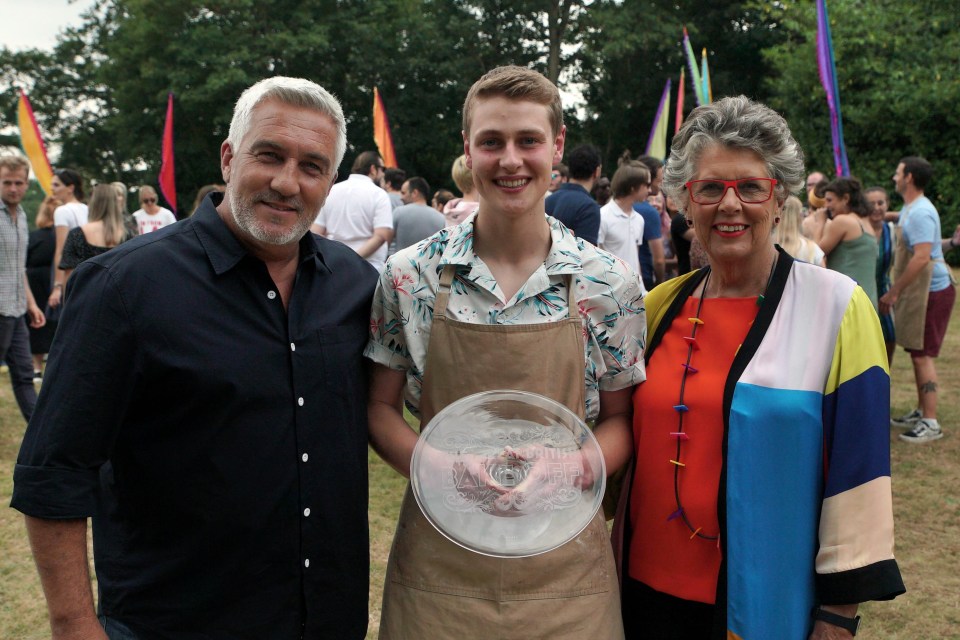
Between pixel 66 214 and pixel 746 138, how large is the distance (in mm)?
6292

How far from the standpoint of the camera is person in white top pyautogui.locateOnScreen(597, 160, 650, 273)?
6074 mm

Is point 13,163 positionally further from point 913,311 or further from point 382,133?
point 382,133

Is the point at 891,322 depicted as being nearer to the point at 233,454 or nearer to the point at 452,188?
the point at 233,454

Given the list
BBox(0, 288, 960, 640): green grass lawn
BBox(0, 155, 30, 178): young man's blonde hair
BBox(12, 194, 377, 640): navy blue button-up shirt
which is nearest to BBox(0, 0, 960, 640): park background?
BBox(0, 288, 960, 640): green grass lawn

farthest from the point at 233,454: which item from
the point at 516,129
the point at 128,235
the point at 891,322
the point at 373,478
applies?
the point at 891,322

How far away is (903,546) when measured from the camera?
13.2ft

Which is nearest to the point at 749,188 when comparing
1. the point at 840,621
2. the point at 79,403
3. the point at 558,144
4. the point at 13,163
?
the point at 558,144

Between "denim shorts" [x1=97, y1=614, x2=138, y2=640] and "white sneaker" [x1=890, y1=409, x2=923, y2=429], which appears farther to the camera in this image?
"white sneaker" [x1=890, y1=409, x2=923, y2=429]

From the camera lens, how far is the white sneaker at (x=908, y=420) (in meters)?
6.07

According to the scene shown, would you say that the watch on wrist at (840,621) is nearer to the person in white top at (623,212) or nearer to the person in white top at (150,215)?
the person in white top at (623,212)

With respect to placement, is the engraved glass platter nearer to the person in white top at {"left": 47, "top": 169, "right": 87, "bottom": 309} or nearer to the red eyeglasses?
the red eyeglasses

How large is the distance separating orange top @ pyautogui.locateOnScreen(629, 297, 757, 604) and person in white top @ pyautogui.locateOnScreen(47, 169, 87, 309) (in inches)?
222

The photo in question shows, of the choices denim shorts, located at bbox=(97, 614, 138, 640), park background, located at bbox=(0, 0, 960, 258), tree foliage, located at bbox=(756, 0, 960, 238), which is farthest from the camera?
park background, located at bbox=(0, 0, 960, 258)

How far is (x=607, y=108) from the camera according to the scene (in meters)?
28.5
